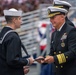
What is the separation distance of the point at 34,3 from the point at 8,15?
8634 mm

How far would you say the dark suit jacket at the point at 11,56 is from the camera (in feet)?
17.1

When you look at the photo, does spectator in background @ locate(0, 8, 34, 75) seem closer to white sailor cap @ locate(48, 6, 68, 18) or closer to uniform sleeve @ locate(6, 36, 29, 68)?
uniform sleeve @ locate(6, 36, 29, 68)

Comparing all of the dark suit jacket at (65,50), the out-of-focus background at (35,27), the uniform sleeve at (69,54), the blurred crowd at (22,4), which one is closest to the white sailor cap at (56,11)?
the dark suit jacket at (65,50)

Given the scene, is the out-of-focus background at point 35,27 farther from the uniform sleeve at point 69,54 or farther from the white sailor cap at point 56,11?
the white sailor cap at point 56,11

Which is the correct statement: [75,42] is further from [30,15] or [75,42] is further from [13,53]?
[30,15]

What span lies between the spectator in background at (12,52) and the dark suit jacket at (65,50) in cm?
45

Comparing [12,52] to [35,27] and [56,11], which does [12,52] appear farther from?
[35,27]

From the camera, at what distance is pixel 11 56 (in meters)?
5.21

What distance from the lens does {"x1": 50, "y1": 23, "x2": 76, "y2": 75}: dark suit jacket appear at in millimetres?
5070

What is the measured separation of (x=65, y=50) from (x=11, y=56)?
72cm

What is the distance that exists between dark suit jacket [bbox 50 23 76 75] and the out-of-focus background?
3.62 feet

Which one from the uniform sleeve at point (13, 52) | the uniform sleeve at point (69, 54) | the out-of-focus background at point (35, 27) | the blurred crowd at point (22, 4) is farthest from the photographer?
the blurred crowd at point (22, 4)

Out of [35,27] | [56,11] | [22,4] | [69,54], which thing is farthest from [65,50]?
[22,4]

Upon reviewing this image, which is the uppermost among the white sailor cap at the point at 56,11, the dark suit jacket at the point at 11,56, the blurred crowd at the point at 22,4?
the white sailor cap at the point at 56,11
